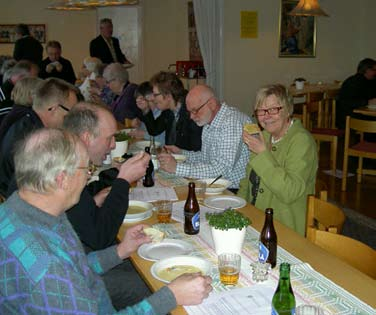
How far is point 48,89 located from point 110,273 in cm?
125

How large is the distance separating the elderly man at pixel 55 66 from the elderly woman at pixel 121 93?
2182mm

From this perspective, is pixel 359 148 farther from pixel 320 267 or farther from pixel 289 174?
pixel 320 267

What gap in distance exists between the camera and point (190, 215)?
1967 mm

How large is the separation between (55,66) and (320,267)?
6290 millimetres

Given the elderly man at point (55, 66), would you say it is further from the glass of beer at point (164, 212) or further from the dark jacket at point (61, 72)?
the glass of beer at point (164, 212)

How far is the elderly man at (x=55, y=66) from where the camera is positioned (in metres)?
7.15

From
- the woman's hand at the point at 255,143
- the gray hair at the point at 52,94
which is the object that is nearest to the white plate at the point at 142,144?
the gray hair at the point at 52,94

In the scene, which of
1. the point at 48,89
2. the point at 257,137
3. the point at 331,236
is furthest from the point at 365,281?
the point at 48,89

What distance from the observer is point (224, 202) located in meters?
2.35

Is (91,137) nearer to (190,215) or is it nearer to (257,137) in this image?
(190,215)

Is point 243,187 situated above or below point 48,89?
below

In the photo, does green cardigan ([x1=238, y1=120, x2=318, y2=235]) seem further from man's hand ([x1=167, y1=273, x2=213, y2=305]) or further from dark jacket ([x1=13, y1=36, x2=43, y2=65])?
dark jacket ([x1=13, y1=36, x2=43, y2=65])

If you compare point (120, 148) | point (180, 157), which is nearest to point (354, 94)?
point (180, 157)

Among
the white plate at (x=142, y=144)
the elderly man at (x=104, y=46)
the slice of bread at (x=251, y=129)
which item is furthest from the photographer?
the elderly man at (x=104, y=46)
